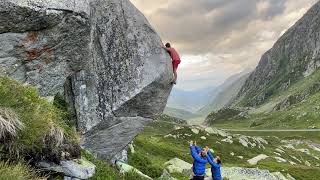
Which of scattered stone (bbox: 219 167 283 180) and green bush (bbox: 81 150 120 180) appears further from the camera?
scattered stone (bbox: 219 167 283 180)

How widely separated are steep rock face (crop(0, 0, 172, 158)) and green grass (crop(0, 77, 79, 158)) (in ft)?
7.69

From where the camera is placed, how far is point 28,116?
54.1 ft

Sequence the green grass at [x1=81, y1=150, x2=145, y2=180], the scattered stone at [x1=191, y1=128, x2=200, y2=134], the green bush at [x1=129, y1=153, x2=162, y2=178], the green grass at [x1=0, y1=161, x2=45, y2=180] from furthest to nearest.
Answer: the scattered stone at [x1=191, y1=128, x2=200, y2=134]
the green bush at [x1=129, y1=153, x2=162, y2=178]
the green grass at [x1=81, y1=150, x2=145, y2=180]
the green grass at [x1=0, y1=161, x2=45, y2=180]

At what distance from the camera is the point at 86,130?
83.6 ft

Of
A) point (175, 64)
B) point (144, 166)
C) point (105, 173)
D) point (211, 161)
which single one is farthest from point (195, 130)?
point (105, 173)

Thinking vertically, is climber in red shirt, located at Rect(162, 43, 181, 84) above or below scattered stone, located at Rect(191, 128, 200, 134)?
above

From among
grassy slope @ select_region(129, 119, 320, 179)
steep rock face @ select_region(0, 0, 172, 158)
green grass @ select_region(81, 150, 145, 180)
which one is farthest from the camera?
grassy slope @ select_region(129, 119, 320, 179)

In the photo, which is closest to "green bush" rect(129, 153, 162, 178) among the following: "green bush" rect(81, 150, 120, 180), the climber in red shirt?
the climber in red shirt

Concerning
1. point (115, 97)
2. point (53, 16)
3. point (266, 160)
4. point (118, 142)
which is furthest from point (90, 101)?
point (266, 160)

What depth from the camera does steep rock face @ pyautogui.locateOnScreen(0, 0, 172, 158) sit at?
20.9 meters

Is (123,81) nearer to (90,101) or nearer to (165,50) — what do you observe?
(90,101)

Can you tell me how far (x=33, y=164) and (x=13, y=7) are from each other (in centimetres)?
670

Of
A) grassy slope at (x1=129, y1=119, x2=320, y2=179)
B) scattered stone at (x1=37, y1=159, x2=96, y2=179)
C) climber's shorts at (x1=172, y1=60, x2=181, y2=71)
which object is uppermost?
climber's shorts at (x1=172, y1=60, x2=181, y2=71)

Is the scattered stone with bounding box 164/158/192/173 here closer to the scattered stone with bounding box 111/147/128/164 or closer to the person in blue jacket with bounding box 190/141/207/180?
the scattered stone with bounding box 111/147/128/164
